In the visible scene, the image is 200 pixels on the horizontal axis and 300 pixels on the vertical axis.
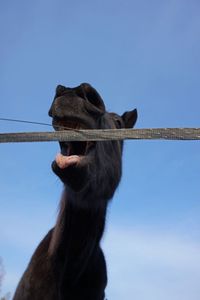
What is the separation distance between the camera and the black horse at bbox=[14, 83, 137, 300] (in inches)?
133

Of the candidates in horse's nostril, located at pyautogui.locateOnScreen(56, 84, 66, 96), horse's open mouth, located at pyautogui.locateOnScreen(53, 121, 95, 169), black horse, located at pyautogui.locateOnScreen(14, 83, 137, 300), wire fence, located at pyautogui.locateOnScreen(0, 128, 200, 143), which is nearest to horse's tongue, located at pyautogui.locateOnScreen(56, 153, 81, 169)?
horse's open mouth, located at pyautogui.locateOnScreen(53, 121, 95, 169)

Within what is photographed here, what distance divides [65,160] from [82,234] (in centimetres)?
106

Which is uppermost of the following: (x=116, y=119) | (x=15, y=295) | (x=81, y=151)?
(x=116, y=119)

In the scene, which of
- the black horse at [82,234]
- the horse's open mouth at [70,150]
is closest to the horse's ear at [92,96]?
the black horse at [82,234]

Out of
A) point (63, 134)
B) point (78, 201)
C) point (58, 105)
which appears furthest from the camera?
point (78, 201)

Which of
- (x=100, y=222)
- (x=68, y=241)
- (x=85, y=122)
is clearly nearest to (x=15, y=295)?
(x=68, y=241)

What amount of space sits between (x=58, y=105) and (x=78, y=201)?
95 cm

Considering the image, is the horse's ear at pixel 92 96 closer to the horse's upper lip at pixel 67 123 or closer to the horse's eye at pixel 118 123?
the horse's upper lip at pixel 67 123

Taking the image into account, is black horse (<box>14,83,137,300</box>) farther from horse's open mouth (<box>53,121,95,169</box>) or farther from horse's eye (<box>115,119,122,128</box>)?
horse's eye (<box>115,119,122,128</box>)

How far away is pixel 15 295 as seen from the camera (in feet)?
13.5

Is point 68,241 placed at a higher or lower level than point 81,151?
lower

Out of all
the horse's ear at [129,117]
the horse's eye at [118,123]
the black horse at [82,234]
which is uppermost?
the horse's ear at [129,117]

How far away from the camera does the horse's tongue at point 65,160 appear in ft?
9.98

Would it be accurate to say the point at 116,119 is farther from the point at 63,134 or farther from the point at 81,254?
the point at 63,134
